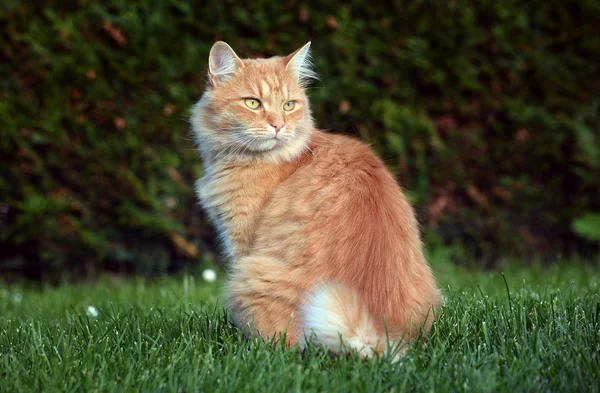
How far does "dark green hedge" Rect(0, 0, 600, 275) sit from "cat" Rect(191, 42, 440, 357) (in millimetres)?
2013

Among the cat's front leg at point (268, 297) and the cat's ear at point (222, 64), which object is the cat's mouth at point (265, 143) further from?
the cat's front leg at point (268, 297)

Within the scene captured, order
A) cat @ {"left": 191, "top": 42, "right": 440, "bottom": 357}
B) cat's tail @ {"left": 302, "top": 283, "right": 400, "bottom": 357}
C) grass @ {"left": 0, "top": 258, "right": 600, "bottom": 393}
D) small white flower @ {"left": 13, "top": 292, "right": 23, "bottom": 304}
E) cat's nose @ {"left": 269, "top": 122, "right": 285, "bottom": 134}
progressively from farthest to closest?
small white flower @ {"left": 13, "top": 292, "right": 23, "bottom": 304} → cat's nose @ {"left": 269, "top": 122, "right": 285, "bottom": 134} → cat @ {"left": 191, "top": 42, "right": 440, "bottom": 357} → cat's tail @ {"left": 302, "top": 283, "right": 400, "bottom": 357} → grass @ {"left": 0, "top": 258, "right": 600, "bottom": 393}

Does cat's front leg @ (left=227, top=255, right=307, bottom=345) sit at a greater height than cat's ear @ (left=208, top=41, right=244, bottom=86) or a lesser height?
lesser

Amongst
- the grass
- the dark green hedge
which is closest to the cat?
the grass

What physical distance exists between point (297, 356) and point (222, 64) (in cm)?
147

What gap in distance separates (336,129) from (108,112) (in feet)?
5.54

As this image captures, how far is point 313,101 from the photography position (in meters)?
5.43

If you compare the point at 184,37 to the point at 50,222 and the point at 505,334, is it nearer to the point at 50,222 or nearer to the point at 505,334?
the point at 50,222

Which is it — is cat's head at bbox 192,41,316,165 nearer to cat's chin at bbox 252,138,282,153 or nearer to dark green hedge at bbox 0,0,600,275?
cat's chin at bbox 252,138,282,153

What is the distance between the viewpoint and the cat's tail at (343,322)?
2.54m

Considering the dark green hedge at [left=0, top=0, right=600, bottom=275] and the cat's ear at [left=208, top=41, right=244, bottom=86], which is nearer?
the cat's ear at [left=208, top=41, right=244, bottom=86]

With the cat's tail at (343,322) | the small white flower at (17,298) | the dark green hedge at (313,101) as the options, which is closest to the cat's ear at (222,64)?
the cat's tail at (343,322)

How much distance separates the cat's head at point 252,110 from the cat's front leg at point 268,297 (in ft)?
1.99

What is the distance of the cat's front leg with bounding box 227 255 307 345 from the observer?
2.73 m
